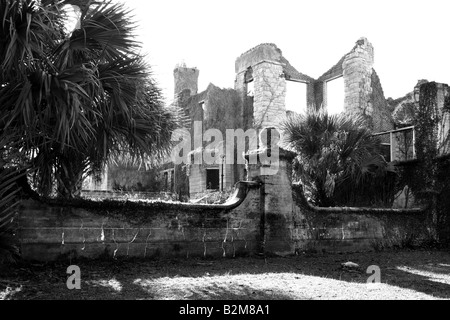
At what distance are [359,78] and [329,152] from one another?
9094 mm

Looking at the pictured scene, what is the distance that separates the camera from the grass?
17.8 feet

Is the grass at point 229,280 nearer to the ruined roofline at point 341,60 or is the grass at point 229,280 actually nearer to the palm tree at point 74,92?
the palm tree at point 74,92

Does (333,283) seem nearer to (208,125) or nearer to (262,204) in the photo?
(262,204)

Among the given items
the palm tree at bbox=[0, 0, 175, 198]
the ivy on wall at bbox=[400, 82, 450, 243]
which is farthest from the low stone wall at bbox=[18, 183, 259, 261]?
the ivy on wall at bbox=[400, 82, 450, 243]

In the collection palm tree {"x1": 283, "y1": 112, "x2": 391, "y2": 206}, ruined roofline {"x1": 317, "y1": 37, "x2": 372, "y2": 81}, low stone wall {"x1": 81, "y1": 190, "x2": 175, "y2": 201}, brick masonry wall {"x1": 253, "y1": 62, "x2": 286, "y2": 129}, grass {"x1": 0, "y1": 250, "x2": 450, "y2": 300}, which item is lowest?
grass {"x1": 0, "y1": 250, "x2": 450, "y2": 300}

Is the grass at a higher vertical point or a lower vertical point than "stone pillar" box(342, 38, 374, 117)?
lower

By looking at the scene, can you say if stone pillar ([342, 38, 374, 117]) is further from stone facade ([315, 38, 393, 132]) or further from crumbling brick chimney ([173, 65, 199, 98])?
crumbling brick chimney ([173, 65, 199, 98])

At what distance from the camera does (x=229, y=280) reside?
21.4ft

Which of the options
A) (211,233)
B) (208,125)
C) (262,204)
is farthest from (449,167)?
(208,125)

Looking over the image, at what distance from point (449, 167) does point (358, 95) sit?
784cm

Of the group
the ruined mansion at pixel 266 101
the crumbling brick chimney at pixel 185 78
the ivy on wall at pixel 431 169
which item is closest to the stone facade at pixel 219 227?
the ivy on wall at pixel 431 169

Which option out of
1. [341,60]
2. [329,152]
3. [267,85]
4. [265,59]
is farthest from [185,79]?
[329,152]

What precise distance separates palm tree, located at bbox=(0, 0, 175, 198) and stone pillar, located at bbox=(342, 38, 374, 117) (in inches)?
481

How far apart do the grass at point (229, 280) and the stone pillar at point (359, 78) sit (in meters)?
11.0
